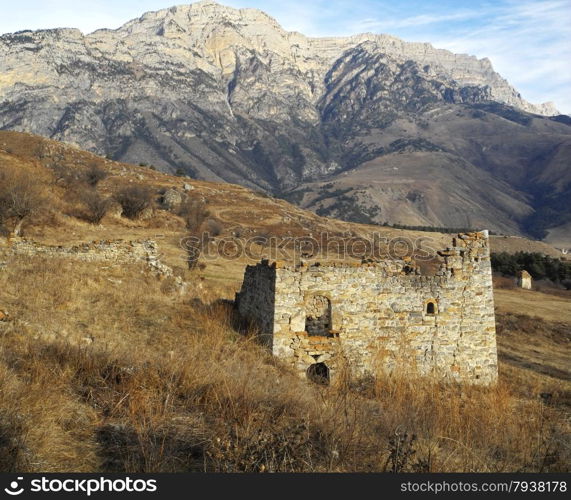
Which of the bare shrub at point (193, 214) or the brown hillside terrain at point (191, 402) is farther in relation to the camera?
the bare shrub at point (193, 214)

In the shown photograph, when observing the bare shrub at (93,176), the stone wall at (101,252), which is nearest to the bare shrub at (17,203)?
the stone wall at (101,252)

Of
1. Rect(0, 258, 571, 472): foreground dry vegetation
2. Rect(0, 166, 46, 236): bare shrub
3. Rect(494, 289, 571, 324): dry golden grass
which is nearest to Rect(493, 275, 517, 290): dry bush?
Rect(494, 289, 571, 324): dry golden grass

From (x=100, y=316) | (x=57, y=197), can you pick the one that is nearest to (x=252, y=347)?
(x=100, y=316)

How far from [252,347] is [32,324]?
472 centimetres

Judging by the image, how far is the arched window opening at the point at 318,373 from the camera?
11.8 meters

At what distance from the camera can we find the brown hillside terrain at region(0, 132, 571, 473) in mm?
4863

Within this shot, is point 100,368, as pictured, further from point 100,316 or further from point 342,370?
point 342,370

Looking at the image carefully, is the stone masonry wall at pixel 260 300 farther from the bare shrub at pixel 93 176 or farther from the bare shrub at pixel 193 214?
the bare shrub at pixel 93 176

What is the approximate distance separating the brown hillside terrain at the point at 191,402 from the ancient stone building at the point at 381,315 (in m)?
0.73

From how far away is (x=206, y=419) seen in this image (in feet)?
18.9

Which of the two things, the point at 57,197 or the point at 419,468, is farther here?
the point at 57,197

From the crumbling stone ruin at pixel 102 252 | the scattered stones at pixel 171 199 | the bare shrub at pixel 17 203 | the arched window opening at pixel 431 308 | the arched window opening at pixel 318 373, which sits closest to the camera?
the arched window opening at pixel 318 373

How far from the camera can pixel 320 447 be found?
529cm

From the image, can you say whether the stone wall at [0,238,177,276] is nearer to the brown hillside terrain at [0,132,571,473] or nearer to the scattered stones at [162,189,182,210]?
the brown hillside terrain at [0,132,571,473]
